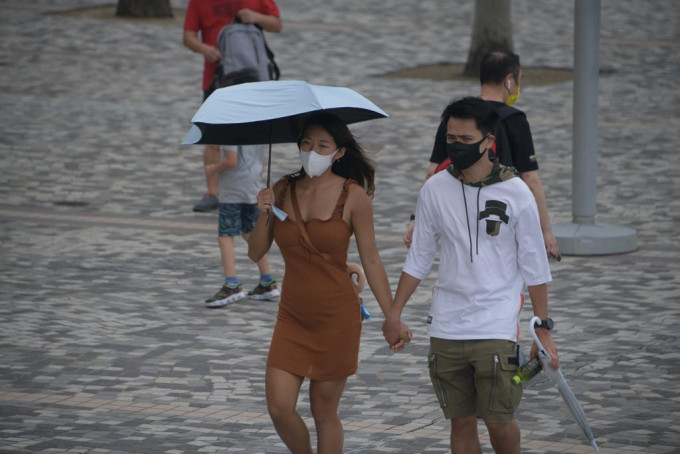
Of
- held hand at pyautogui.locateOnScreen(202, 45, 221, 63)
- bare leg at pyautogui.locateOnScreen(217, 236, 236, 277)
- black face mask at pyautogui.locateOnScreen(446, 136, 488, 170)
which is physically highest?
black face mask at pyautogui.locateOnScreen(446, 136, 488, 170)

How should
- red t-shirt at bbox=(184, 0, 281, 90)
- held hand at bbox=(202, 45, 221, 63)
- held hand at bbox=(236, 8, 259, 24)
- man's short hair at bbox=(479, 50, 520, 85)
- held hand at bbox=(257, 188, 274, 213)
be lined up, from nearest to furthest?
held hand at bbox=(257, 188, 274, 213)
man's short hair at bbox=(479, 50, 520, 85)
held hand at bbox=(236, 8, 259, 24)
held hand at bbox=(202, 45, 221, 63)
red t-shirt at bbox=(184, 0, 281, 90)

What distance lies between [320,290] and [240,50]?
5864 millimetres

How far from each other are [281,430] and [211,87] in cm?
611

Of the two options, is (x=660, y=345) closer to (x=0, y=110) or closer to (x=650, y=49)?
(x=0, y=110)

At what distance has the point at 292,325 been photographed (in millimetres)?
5320

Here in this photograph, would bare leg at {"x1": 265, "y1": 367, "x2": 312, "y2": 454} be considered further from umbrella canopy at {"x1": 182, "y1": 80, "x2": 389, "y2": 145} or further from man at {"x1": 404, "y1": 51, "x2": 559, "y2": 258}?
man at {"x1": 404, "y1": 51, "x2": 559, "y2": 258}

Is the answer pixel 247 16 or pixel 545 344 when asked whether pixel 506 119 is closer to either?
pixel 545 344

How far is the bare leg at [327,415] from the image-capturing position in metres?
5.26

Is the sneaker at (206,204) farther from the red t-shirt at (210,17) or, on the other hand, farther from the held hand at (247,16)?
the held hand at (247,16)

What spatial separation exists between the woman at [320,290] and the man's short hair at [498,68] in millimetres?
1284

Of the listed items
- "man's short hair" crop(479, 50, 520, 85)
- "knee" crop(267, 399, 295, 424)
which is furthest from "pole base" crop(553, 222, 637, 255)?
"knee" crop(267, 399, 295, 424)

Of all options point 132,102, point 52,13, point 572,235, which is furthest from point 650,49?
point 572,235

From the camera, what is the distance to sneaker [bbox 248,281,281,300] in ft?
29.8

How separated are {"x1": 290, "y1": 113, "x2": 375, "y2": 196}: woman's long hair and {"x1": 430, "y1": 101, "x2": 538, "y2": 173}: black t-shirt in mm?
1027
